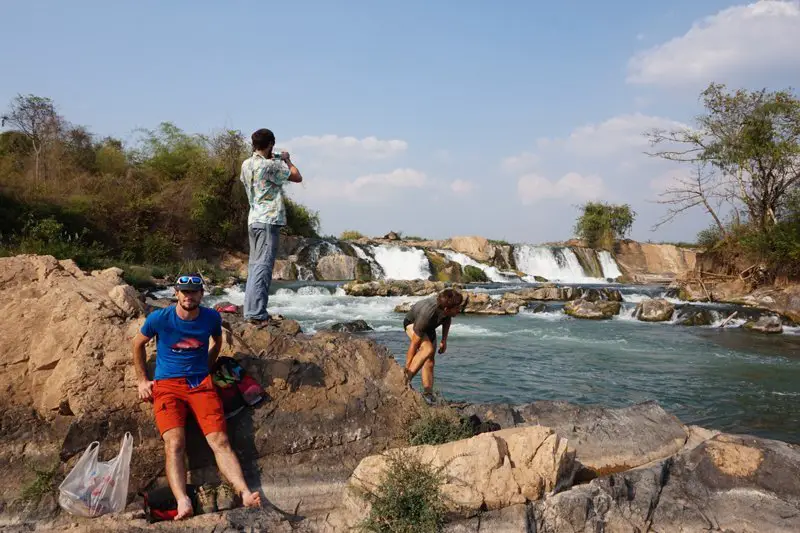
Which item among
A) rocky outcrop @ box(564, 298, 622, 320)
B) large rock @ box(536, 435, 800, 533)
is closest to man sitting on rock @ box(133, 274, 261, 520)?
large rock @ box(536, 435, 800, 533)

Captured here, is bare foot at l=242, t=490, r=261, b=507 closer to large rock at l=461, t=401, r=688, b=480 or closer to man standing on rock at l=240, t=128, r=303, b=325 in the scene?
man standing on rock at l=240, t=128, r=303, b=325

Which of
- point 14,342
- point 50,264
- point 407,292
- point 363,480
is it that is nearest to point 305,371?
point 363,480

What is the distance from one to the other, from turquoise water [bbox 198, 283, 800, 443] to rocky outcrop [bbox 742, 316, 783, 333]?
0.41m

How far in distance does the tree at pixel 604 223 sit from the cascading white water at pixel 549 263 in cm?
757

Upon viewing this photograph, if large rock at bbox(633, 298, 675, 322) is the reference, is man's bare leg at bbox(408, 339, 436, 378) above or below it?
above

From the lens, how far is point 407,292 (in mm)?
21953

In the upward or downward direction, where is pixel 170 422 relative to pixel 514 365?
upward

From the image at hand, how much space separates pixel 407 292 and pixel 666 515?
18618 mm

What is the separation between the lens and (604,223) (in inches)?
1604

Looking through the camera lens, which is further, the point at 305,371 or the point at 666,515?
the point at 305,371

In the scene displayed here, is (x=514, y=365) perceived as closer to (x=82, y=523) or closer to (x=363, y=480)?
(x=363, y=480)

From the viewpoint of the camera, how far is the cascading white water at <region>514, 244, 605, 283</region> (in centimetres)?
3320

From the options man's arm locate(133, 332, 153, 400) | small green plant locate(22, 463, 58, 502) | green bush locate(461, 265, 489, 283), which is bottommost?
small green plant locate(22, 463, 58, 502)

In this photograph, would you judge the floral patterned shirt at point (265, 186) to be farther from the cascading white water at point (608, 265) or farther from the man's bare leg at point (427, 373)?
the cascading white water at point (608, 265)
